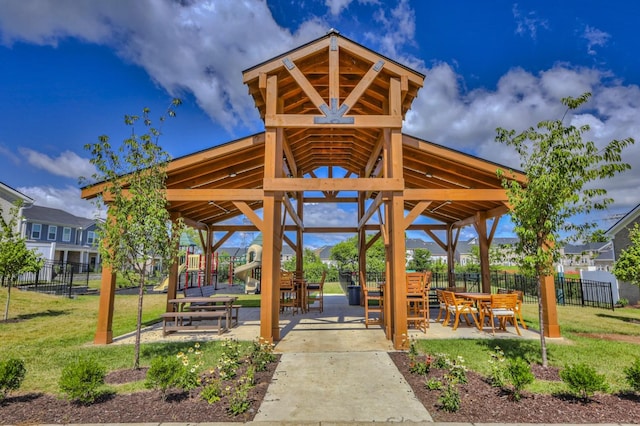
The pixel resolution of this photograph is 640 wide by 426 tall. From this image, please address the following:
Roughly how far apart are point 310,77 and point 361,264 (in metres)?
7.25

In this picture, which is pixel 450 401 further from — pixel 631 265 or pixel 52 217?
pixel 52 217

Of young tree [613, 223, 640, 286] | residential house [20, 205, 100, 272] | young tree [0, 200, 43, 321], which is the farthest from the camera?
residential house [20, 205, 100, 272]

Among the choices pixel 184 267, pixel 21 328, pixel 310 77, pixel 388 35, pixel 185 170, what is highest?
pixel 388 35

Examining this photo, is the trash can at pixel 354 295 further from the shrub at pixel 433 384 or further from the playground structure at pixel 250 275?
the shrub at pixel 433 384

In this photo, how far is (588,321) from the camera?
982 cm

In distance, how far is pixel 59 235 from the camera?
3209cm

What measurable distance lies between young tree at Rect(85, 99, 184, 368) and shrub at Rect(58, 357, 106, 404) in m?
1.31

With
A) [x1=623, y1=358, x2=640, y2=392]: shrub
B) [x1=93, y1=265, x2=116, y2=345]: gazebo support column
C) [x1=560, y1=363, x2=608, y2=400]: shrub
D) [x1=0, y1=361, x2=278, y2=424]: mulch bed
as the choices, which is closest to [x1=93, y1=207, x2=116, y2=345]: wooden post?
[x1=93, y1=265, x2=116, y2=345]: gazebo support column

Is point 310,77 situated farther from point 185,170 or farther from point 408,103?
point 185,170

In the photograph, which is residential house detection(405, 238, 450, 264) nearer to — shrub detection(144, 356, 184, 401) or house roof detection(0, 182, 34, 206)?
house roof detection(0, 182, 34, 206)

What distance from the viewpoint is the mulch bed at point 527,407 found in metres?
3.42

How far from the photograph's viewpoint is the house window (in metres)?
28.9

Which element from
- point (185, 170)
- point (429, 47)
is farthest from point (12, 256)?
point (429, 47)

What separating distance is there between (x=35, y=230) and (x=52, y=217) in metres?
2.70
